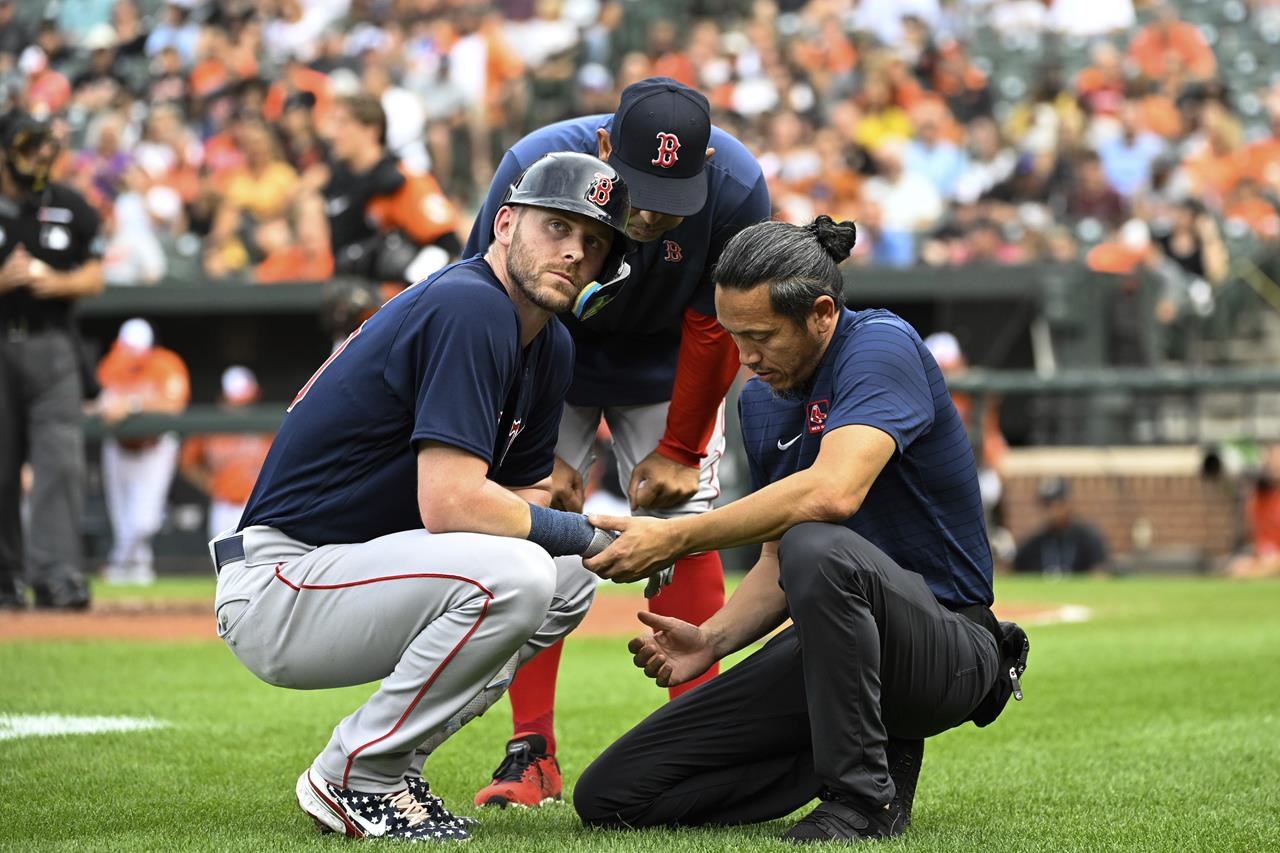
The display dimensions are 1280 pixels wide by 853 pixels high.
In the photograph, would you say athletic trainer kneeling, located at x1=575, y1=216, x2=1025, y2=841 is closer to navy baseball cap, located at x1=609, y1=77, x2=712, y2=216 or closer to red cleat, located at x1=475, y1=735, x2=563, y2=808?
red cleat, located at x1=475, y1=735, x2=563, y2=808

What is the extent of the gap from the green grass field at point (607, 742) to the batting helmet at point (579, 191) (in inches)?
56.7

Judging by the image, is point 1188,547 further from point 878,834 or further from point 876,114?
point 878,834

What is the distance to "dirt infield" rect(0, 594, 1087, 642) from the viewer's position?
916 centimetres

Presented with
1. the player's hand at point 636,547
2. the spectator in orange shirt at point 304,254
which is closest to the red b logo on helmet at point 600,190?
the player's hand at point 636,547

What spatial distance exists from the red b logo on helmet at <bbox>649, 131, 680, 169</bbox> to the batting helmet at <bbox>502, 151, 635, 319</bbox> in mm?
655

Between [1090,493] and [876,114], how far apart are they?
5.53m

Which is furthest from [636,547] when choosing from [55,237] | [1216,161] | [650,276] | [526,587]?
[1216,161]

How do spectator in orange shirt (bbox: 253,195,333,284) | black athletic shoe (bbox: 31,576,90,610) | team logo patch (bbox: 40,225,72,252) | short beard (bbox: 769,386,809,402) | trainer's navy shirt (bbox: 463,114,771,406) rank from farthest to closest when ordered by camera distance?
1. spectator in orange shirt (bbox: 253,195,333,284)
2. black athletic shoe (bbox: 31,576,90,610)
3. team logo patch (bbox: 40,225,72,252)
4. trainer's navy shirt (bbox: 463,114,771,406)
5. short beard (bbox: 769,386,809,402)

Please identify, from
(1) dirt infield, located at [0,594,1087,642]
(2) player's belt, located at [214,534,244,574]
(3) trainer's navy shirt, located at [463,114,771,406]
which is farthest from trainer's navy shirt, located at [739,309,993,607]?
(1) dirt infield, located at [0,594,1087,642]

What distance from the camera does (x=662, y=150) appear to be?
4840 mm

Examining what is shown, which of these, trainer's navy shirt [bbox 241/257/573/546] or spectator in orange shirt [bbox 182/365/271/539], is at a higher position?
trainer's navy shirt [bbox 241/257/573/546]

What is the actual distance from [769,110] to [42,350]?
414 inches

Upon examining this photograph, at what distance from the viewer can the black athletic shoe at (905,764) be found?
4.26 meters

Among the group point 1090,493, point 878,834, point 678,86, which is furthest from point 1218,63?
point 878,834
